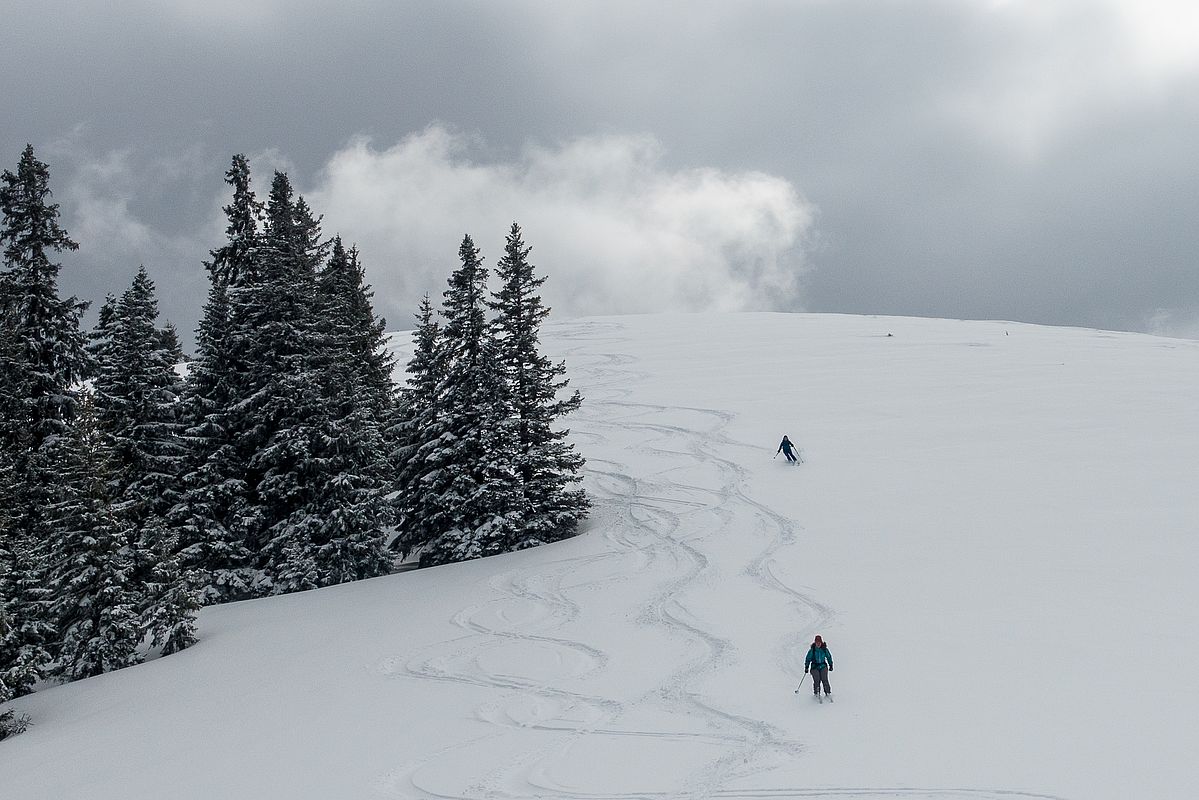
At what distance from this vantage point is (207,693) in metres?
17.9

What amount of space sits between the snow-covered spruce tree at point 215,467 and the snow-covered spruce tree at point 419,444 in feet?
16.4

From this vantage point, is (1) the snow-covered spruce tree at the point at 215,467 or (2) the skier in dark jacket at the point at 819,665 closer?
(2) the skier in dark jacket at the point at 819,665

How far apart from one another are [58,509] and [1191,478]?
3223cm

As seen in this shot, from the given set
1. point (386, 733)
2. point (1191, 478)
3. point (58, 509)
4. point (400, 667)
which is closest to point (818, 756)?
point (386, 733)

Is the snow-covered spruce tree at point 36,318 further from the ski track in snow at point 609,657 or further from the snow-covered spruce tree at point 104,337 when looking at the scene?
the ski track in snow at point 609,657

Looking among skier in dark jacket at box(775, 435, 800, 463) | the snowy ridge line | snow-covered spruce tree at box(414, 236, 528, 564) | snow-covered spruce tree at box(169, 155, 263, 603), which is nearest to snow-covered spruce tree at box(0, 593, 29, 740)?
snow-covered spruce tree at box(169, 155, 263, 603)

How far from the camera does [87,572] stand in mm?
19969

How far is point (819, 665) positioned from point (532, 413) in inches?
607

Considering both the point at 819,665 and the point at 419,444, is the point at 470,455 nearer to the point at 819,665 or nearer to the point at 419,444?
the point at 419,444

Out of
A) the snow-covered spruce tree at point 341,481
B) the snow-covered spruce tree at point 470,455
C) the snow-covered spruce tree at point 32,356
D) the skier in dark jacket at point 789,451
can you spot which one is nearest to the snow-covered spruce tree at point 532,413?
the snow-covered spruce tree at point 470,455

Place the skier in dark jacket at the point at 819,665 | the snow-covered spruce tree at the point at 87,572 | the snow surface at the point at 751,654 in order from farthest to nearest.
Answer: the snow-covered spruce tree at the point at 87,572
the skier in dark jacket at the point at 819,665
the snow surface at the point at 751,654

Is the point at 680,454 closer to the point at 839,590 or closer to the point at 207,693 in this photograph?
the point at 839,590

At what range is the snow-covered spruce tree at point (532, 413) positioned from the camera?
27.3m

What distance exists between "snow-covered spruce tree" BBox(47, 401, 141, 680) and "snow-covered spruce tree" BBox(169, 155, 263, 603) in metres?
3.84
